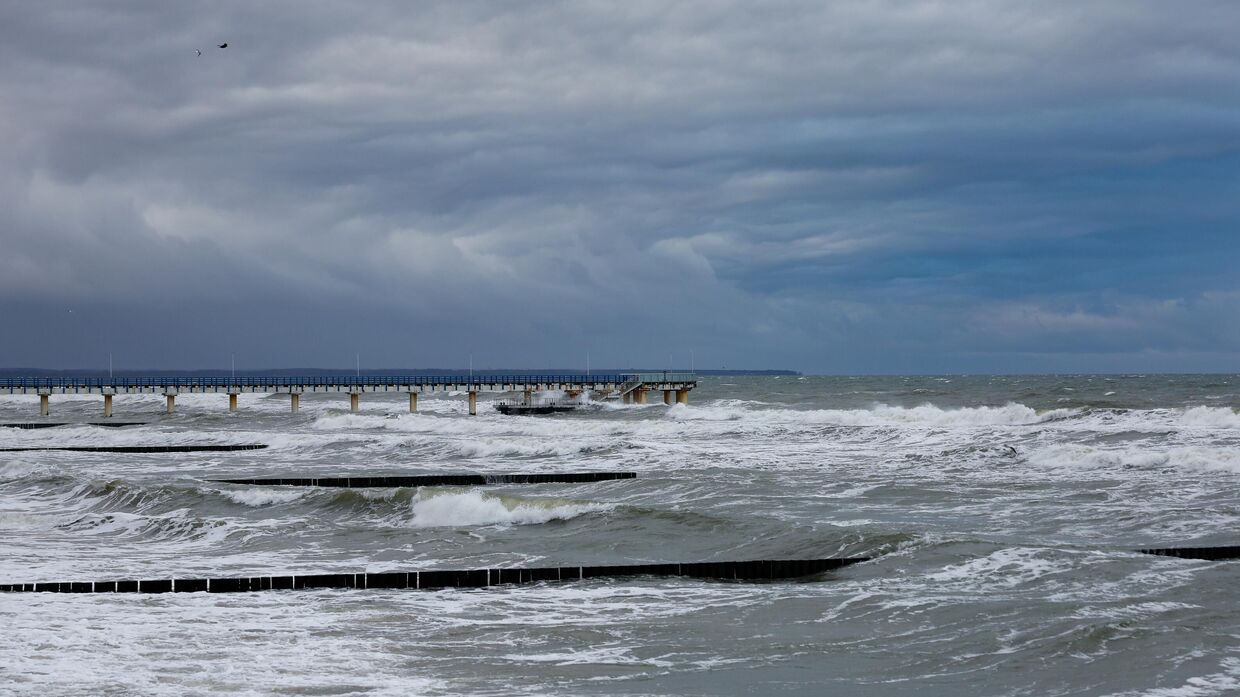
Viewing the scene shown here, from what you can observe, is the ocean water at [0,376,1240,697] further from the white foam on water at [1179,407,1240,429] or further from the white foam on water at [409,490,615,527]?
the white foam on water at [1179,407,1240,429]

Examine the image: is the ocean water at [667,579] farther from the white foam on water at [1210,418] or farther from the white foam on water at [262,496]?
the white foam on water at [1210,418]

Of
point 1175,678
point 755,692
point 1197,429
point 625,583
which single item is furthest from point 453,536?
point 1197,429

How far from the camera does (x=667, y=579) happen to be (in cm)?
1616

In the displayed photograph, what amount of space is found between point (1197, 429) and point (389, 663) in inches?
1548

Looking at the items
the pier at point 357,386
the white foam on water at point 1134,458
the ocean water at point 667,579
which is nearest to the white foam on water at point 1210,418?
the ocean water at point 667,579

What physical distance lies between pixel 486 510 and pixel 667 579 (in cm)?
881

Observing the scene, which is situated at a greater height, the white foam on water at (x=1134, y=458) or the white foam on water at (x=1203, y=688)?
the white foam on water at (x=1134, y=458)

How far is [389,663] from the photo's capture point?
37.0 ft

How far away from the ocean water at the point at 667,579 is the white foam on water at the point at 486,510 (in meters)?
0.08

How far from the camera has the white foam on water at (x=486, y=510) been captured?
2347 cm

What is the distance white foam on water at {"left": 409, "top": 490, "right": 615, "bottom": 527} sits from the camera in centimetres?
2347

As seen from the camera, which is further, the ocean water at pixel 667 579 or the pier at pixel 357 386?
the pier at pixel 357 386

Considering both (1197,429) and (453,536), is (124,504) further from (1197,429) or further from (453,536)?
(1197,429)

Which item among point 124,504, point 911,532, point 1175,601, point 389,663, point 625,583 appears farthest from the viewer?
point 124,504
